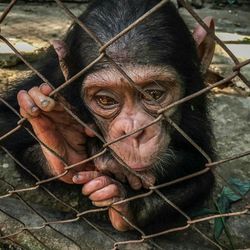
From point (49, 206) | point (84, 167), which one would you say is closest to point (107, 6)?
point (84, 167)

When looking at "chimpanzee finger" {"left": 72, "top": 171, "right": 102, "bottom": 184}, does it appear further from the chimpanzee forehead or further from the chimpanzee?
the chimpanzee forehead

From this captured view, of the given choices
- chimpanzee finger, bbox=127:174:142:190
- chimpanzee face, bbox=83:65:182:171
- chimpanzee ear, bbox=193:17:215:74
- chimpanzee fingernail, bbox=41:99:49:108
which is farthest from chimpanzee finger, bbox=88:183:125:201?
chimpanzee ear, bbox=193:17:215:74

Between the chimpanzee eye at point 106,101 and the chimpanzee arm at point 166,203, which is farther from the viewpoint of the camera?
the chimpanzee arm at point 166,203

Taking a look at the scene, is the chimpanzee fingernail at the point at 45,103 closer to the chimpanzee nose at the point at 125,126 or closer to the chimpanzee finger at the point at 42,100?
the chimpanzee finger at the point at 42,100

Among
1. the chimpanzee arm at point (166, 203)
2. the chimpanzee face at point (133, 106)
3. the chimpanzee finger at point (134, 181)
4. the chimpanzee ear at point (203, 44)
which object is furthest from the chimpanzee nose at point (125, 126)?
the chimpanzee ear at point (203, 44)

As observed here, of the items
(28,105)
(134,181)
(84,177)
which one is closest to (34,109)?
(28,105)

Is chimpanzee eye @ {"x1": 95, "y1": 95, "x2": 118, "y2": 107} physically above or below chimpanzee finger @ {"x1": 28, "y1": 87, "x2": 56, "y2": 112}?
below

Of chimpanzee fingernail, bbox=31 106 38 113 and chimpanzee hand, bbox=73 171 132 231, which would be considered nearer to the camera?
chimpanzee fingernail, bbox=31 106 38 113
